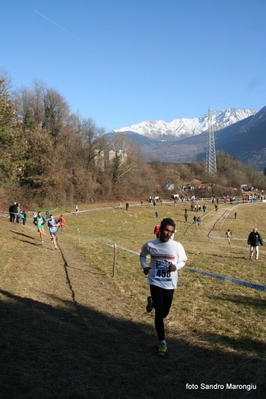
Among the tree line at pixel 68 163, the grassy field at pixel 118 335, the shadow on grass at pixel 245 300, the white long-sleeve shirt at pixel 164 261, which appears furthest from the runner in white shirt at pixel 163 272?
the tree line at pixel 68 163

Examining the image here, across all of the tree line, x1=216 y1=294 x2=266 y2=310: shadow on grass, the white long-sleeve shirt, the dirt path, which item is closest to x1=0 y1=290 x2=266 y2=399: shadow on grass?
the dirt path

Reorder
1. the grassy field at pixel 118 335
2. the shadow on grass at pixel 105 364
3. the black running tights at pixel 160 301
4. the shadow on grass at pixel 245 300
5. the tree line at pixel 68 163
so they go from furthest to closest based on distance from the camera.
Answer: the tree line at pixel 68 163 → the shadow on grass at pixel 245 300 → the black running tights at pixel 160 301 → the grassy field at pixel 118 335 → the shadow on grass at pixel 105 364

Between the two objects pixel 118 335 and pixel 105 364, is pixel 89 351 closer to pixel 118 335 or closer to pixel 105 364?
pixel 105 364

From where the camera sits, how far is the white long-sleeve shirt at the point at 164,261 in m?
5.36

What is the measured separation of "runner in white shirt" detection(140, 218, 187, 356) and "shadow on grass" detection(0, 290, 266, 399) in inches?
23.3

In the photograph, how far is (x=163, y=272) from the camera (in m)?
5.36

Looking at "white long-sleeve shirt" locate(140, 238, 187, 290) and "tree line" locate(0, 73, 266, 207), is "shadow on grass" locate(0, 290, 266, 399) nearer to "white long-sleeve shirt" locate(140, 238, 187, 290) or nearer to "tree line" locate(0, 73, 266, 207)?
"white long-sleeve shirt" locate(140, 238, 187, 290)

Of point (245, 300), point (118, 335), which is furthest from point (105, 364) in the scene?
point (245, 300)

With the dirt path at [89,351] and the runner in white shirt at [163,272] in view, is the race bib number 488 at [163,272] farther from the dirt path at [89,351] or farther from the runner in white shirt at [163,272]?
the dirt path at [89,351]

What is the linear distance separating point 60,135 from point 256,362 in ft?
203

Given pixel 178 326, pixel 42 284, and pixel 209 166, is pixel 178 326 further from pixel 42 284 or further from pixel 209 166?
pixel 209 166

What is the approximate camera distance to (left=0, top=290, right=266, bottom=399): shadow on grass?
13.8 ft

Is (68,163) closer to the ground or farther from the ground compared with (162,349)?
farther from the ground

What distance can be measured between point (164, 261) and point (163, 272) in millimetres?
177
